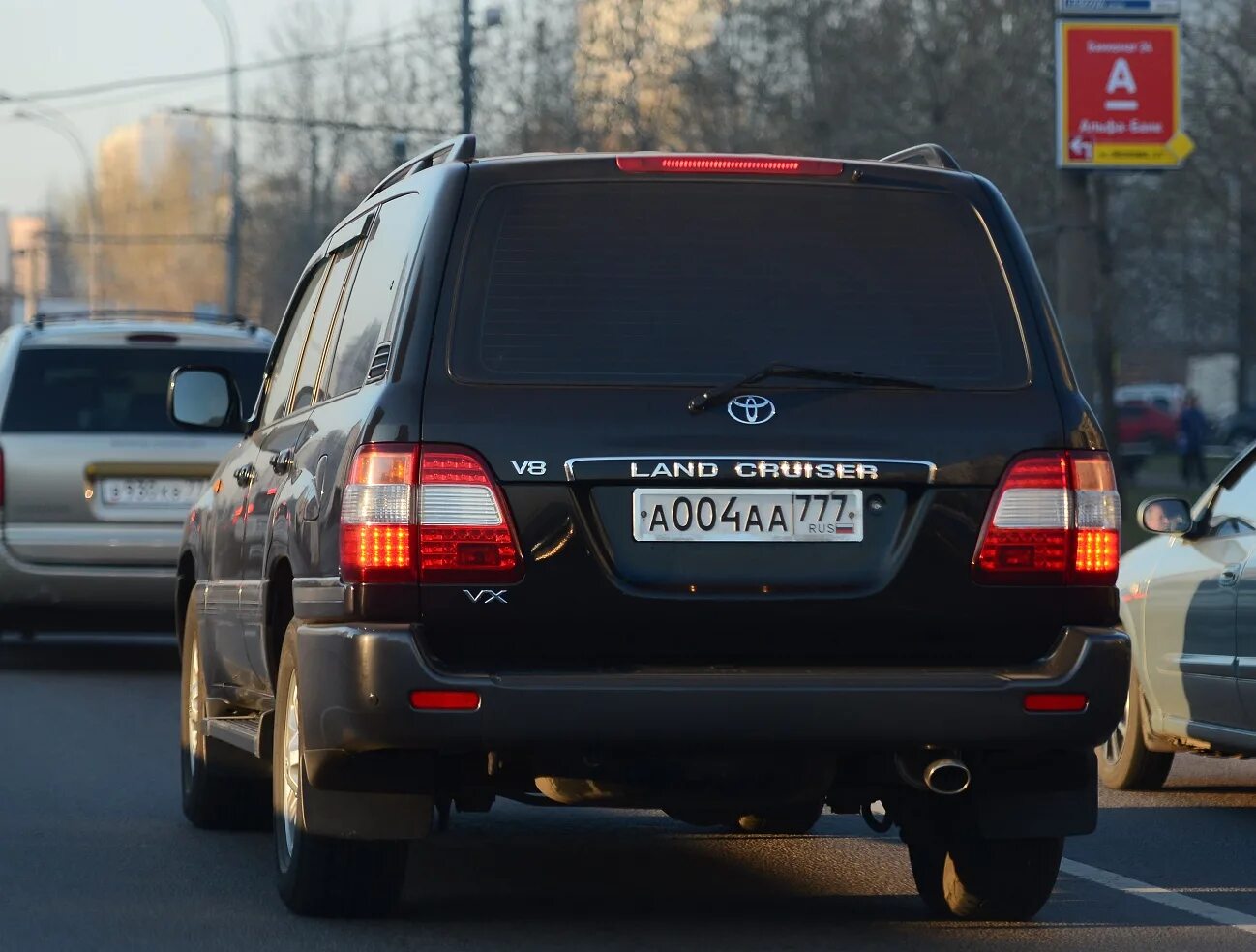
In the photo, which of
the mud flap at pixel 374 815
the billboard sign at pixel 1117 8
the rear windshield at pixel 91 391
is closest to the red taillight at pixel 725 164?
the mud flap at pixel 374 815

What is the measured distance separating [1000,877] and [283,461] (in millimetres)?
2197

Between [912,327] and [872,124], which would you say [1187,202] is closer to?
[872,124]

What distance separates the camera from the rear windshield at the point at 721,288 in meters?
5.75

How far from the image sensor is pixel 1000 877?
646 cm

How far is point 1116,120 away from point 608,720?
18458 millimetres

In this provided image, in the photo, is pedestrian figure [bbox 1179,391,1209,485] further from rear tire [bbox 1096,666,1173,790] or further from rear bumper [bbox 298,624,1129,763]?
rear bumper [bbox 298,624,1129,763]

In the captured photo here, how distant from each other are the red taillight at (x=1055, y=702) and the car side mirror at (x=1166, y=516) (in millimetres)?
3332

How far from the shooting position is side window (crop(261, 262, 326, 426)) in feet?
25.2

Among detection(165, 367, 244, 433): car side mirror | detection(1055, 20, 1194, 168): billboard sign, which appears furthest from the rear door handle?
detection(1055, 20, 1194, 168): billboard sign

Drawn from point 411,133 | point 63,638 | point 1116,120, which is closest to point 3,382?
point 63,638

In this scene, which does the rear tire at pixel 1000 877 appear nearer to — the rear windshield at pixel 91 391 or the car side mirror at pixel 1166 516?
the car side mirror at pixel 1166 516

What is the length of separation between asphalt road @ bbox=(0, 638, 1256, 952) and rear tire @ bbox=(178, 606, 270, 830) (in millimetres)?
117

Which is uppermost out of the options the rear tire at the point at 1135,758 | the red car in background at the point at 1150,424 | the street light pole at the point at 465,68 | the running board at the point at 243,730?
the street light pole at the point at 465,68

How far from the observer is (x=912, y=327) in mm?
5887
